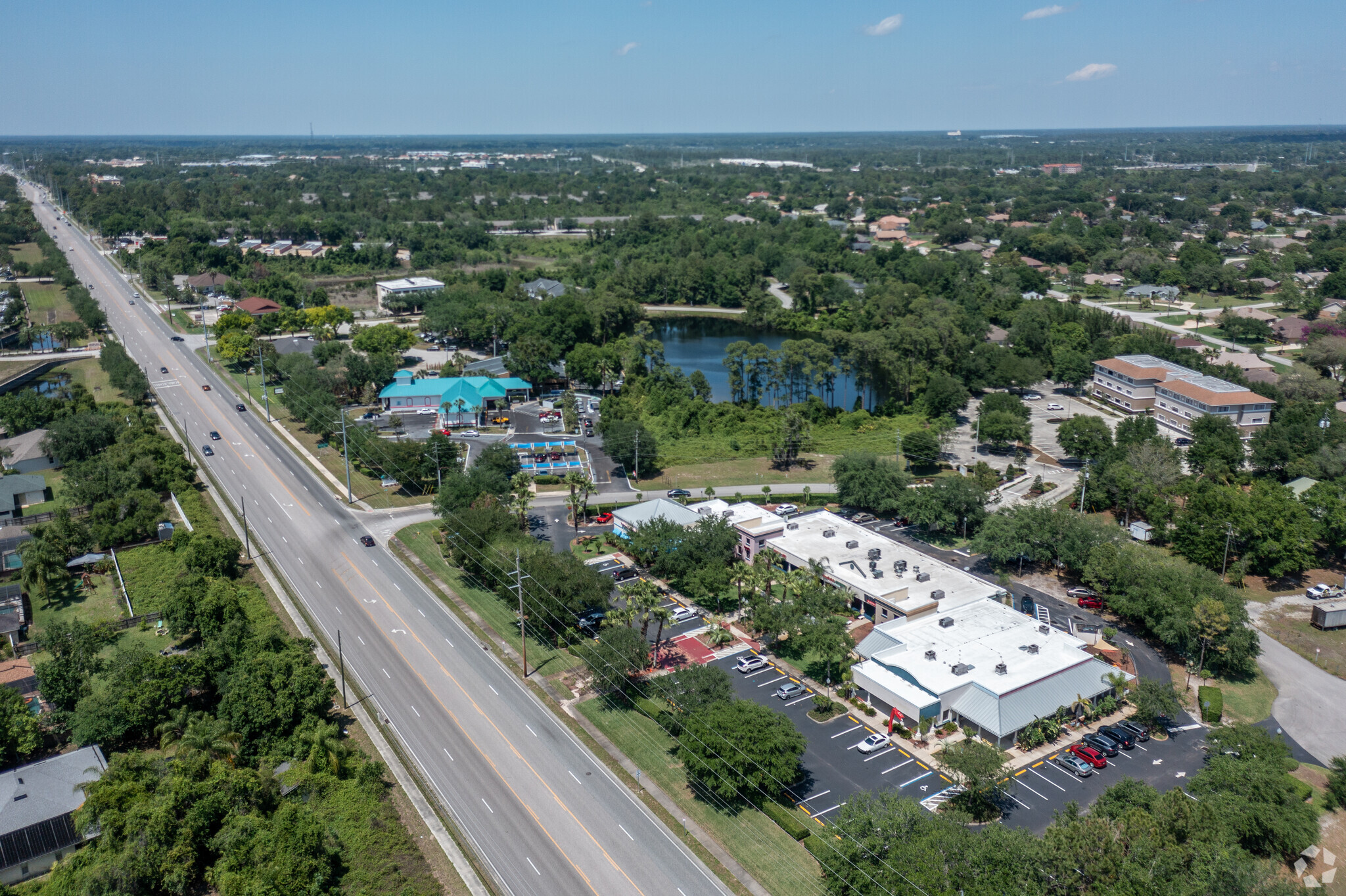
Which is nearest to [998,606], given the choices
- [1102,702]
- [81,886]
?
[1102,702]

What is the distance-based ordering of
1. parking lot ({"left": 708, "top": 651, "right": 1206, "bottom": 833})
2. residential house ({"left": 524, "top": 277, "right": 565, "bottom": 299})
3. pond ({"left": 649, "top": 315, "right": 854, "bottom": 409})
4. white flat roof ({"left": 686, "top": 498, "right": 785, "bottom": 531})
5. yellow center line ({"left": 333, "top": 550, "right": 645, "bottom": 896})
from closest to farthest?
yellow center line ({"left": 333, "top": 550, "right": 645, "bottom": 896}) < parking lot ({"left": 708, "top": 651, "right": 1206, "bottom": 833}) < white flat roof ({"left": 686, "top": 498, "right": 785, "bottom": 531}) < pond ({"left": 649, "top": 315, "right": 854, "bottom": 409}) < residential house ({"left": 524, "top": 277, "right": 565, "bottom": 299})

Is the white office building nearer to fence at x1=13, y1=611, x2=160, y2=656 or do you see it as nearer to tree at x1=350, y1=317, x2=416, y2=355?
fence at x1=13, y1=611, x2=160, y2=656

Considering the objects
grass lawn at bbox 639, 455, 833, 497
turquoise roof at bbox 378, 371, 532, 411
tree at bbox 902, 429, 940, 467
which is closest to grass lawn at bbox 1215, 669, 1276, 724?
tree at bbox 902, 429, 940, 467

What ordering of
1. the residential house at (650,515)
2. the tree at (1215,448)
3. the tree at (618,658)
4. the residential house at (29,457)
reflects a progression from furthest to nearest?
1. the residential house at (29,457)
2. the tree at (1215,448)
3. the residential house at (650,515)
4. the tree at (618,658)

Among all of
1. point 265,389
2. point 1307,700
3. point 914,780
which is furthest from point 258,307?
point 1307,700

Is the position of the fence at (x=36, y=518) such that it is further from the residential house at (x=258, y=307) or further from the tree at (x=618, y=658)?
the residential house at (x=258, y=307)

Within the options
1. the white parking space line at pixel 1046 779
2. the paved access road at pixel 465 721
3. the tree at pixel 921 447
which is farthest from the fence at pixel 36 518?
the tree at pixel 921 447

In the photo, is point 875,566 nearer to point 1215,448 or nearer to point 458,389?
point 1215,448
